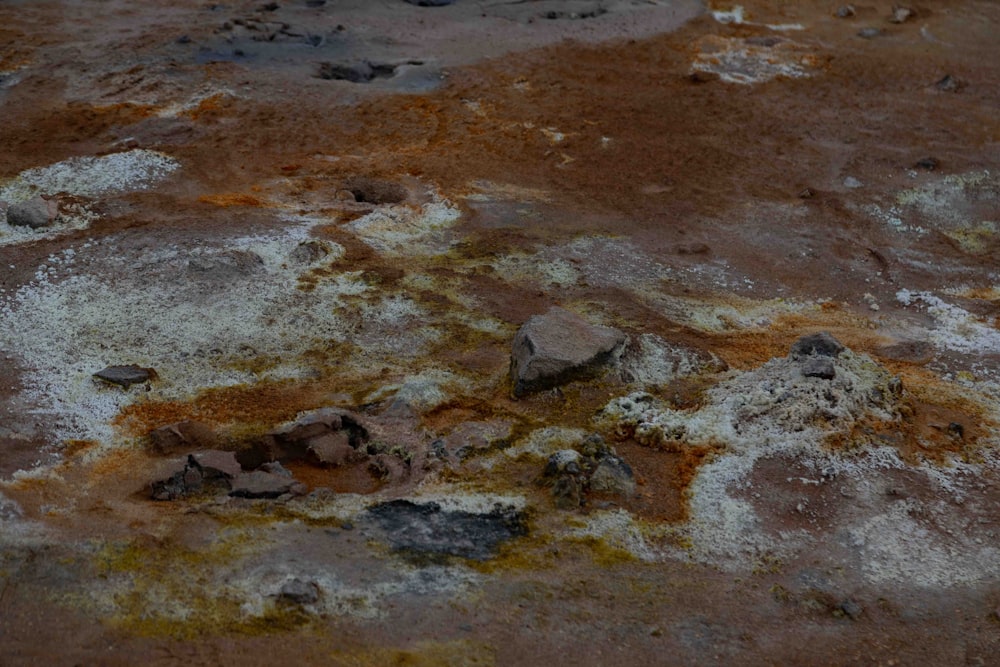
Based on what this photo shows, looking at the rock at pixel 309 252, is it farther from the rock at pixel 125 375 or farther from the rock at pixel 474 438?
the rock at pixel 474 438

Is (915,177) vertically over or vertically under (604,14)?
under

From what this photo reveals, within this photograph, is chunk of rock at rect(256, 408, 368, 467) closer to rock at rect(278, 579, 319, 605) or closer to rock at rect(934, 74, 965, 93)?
rock at rect(278, 579, 319, 605)

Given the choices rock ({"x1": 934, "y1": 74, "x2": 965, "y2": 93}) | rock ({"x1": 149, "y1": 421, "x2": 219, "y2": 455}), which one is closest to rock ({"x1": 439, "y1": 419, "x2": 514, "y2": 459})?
rock ({"x1": 149, "y1": 421, "x2": 219, "y2": 455})

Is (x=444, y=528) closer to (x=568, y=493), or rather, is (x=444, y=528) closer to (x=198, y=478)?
(x=568, y=493)

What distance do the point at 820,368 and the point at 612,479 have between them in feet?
4.93

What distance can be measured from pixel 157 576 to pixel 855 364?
13.5ft

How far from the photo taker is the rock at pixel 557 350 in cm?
600

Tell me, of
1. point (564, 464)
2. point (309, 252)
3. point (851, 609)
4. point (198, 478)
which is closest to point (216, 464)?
point (198, 478)

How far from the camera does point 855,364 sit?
603 cm

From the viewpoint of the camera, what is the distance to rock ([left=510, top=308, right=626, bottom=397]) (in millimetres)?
6004

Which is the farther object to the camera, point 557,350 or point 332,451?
point 557,350

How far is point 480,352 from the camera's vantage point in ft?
21.3

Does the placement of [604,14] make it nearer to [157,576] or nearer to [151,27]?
[151,27]

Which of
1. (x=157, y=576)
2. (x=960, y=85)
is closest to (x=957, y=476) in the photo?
(x=157, y=576)
